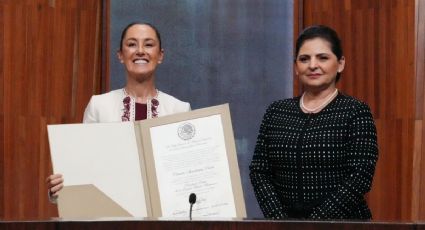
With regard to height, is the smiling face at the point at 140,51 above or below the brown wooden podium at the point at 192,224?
above

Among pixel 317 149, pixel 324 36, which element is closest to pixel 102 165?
pixel 317 149

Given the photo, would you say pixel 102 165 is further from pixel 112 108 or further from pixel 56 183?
pixel 112 108

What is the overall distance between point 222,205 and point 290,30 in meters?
1.57

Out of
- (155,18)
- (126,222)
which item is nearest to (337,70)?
(126,222)

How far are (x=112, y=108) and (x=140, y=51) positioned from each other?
0.20 metres

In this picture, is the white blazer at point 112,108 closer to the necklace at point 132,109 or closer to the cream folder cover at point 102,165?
the necklace at point 132,109

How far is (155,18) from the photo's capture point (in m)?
3.98

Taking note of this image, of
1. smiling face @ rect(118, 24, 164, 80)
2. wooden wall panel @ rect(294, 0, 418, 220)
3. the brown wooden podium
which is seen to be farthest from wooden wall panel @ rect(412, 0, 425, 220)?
the brown wooden podium

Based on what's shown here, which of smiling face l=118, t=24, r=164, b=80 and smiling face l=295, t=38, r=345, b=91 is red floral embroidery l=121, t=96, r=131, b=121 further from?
smiling face l=295, t=38, r=345, b=91

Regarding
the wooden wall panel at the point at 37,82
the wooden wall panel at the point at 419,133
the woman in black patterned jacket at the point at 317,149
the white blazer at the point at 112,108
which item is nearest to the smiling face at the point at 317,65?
the woman in black patterned jacket at the point at 317,149

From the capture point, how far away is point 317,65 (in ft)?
8.23

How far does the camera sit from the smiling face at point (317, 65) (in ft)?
8.24

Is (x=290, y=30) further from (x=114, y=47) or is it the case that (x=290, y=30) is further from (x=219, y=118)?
(x=219, y=118)

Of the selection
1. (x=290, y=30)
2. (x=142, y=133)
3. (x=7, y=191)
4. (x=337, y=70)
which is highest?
(x=290, y=30)
